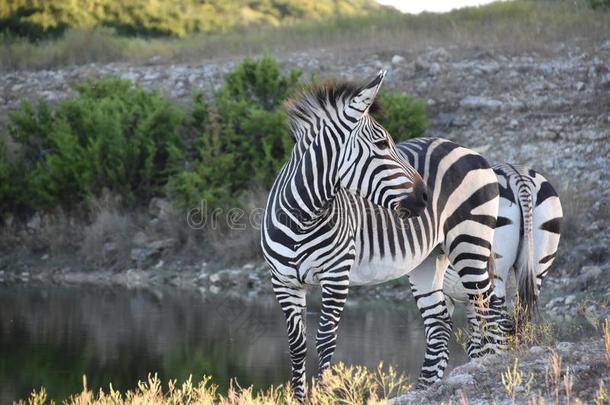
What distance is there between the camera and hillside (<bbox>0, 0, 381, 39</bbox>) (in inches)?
1447

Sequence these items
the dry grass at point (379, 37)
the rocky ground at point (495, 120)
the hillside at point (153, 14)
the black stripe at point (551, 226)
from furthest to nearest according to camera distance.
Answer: the hillside at point (153, 14), the dry grass at point (379, 37), the rocky ground at point (495, 120), the black stripe at point (551, 226)

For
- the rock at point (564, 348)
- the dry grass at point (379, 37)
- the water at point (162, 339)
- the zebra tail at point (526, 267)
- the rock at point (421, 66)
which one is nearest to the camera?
the rock at point (564, 348)

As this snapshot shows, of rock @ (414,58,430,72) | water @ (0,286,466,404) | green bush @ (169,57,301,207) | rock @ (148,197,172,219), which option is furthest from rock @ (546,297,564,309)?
rock @ (414,58,430,72)

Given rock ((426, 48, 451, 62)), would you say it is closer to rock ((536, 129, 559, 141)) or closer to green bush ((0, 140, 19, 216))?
rock ((536, 129, 559, 141))

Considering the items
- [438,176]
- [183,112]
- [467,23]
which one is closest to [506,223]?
[438,176]

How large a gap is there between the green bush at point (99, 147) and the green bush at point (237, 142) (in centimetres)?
66

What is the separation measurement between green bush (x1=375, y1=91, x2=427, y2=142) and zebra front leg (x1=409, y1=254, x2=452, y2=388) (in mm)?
9515

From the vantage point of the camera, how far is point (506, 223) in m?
9.09

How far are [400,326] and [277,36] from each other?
1637cm

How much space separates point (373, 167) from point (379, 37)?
19442mm

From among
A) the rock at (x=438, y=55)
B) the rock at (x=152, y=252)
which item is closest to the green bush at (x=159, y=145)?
the rock at (x=152, y=252)

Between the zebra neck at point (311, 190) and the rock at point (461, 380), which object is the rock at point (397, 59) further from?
the rock at point (461, 380)

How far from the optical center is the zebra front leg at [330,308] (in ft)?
24.2

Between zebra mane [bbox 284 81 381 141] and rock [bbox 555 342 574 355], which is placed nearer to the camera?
rock [bbox 555 342 574 355]
